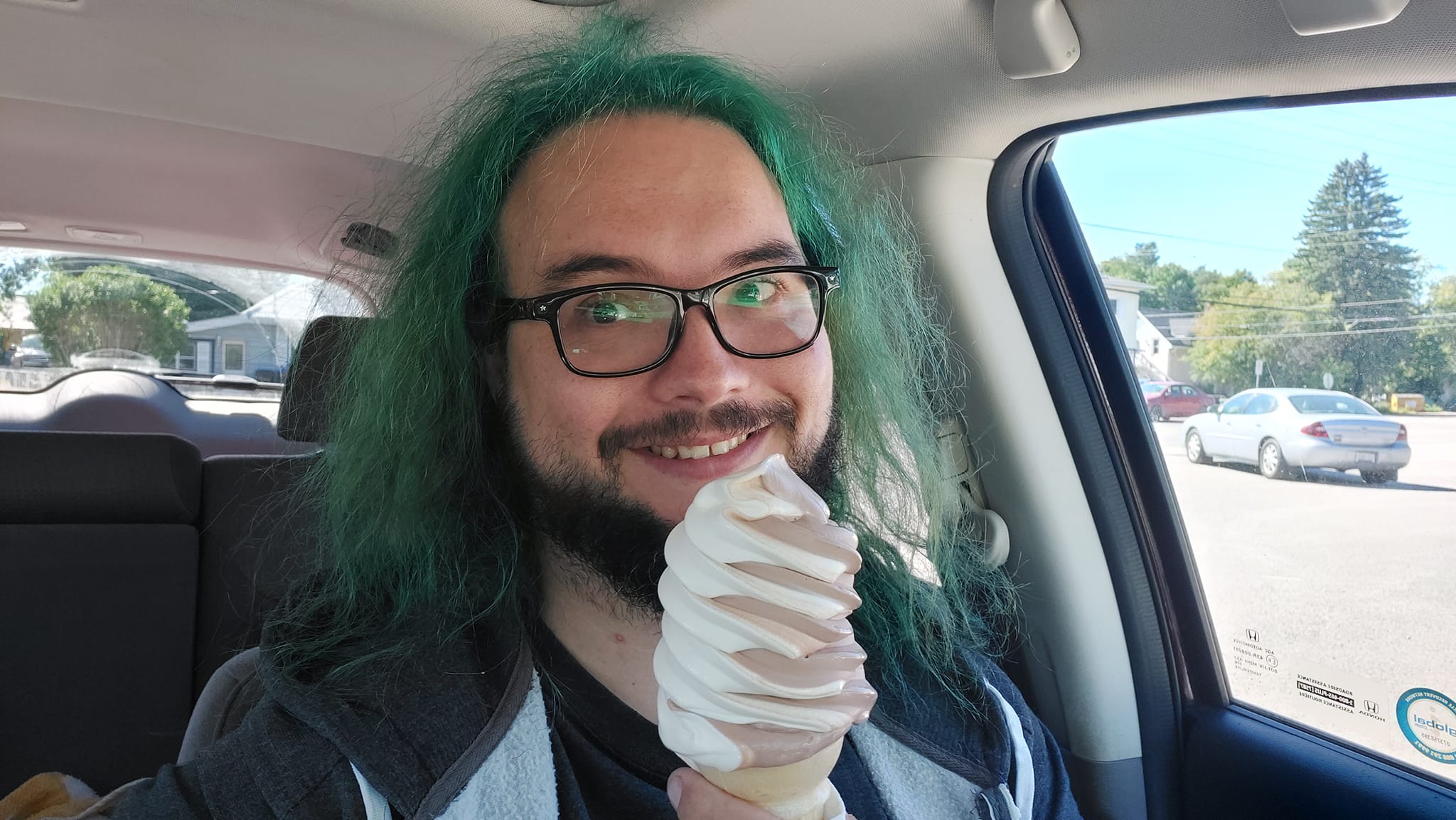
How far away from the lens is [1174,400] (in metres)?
2.08

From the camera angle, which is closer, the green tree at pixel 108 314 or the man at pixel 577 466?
the man at pixel 577 466

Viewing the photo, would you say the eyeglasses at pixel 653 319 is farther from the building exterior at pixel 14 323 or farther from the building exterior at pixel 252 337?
the building exterior at pixel 14 323

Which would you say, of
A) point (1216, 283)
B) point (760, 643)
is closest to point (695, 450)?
point (760, 643)

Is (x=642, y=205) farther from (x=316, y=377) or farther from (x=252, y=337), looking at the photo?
(x=252, y=337)

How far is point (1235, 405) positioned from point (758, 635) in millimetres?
1506

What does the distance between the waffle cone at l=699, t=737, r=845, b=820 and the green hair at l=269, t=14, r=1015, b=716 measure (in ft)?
2.07

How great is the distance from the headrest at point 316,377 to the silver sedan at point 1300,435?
187 centimetres

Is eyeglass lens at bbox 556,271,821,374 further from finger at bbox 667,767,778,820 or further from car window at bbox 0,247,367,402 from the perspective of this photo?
car window at bbox 0,247,367,402

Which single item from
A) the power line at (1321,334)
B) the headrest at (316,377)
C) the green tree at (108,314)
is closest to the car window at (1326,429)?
the power line at (1321,334)

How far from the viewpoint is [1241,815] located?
193 centimetres

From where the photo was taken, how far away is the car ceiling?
150 cm

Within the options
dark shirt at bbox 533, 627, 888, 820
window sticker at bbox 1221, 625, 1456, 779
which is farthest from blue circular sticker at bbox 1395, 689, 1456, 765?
dark shirt at bbox 533, 627, 888, 820

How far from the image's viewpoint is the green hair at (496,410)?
5.05 feet

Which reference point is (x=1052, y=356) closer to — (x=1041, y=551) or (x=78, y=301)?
(x=1041, y=551)
